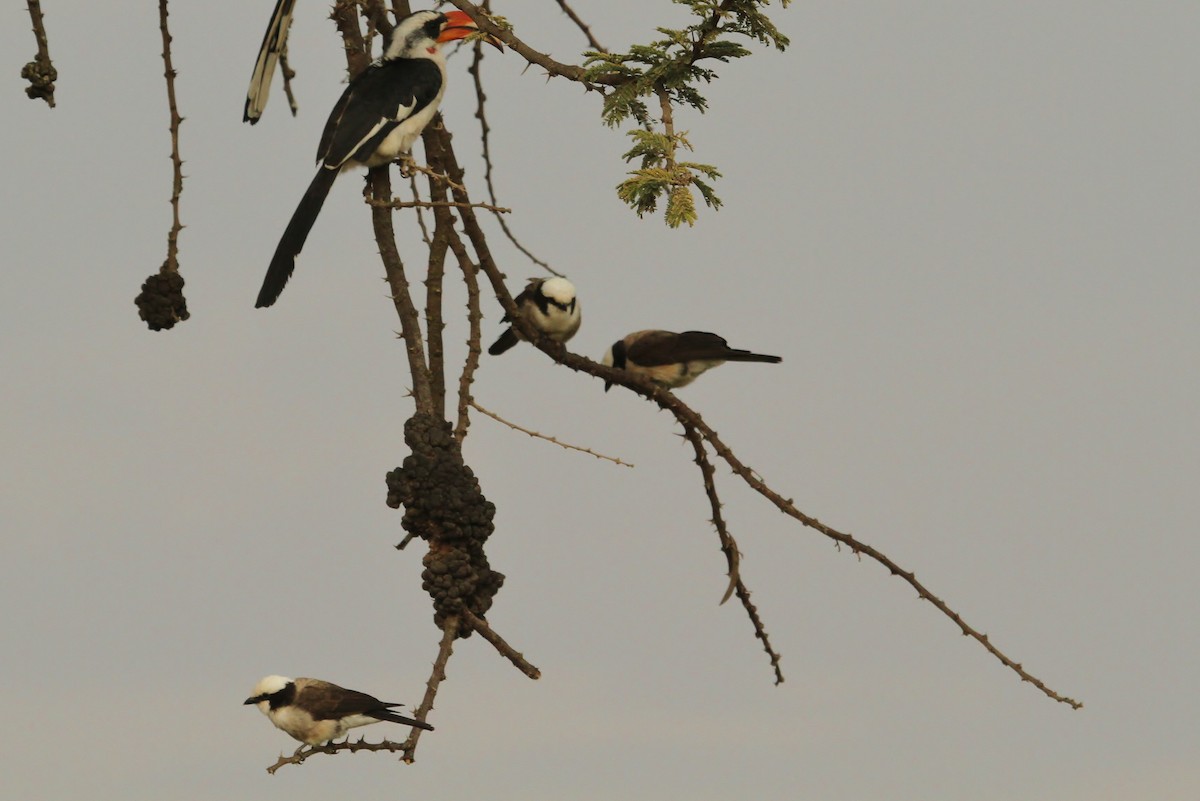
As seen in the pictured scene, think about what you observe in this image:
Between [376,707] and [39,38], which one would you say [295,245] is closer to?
[39,38]

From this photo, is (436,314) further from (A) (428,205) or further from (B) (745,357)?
(B) (745,357)

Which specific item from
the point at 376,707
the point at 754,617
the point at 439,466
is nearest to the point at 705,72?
the point at 439,466

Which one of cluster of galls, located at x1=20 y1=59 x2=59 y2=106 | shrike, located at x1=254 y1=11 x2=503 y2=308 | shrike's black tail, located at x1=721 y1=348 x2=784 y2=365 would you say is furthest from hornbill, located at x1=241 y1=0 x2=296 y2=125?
shrike's black tail, located at x1=721 y1=348 x2=784 y2=365

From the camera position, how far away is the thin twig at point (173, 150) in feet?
17.8

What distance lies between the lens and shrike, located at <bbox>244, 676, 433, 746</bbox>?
700 cm

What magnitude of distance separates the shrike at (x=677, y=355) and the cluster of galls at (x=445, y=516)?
1.66 meters

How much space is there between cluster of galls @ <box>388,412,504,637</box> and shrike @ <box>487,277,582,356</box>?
1.28 metres

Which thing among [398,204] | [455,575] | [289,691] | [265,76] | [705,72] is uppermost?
[265,76]

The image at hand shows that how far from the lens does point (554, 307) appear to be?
20.7ft

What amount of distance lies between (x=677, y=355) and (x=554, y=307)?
58 cm

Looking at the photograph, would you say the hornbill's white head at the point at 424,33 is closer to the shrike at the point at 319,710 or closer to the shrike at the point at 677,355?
the shrike at the point at 677,355

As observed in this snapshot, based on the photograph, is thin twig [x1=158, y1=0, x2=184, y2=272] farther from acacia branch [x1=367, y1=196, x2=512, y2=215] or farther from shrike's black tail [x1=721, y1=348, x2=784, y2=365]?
shrike's black tail [x1=721, y1=348, x2=784, y2=365]

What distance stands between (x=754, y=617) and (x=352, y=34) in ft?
8.64

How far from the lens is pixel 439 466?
196 inches
